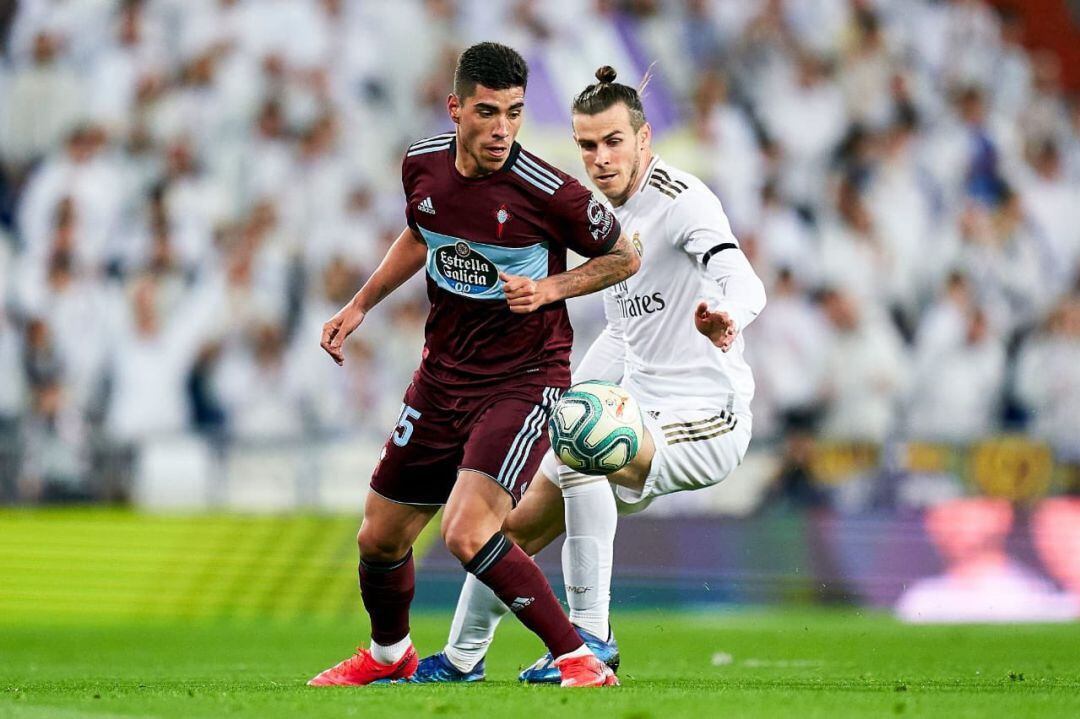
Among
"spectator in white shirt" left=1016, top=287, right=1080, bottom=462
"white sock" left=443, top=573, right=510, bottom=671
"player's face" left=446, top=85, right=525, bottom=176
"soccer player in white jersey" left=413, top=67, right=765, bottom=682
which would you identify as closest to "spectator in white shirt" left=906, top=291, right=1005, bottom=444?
"spectator in white shirt" left=1016, top=287, right=1080, bottom=462

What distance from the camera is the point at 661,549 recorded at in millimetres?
11922

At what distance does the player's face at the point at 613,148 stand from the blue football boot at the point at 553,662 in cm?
177

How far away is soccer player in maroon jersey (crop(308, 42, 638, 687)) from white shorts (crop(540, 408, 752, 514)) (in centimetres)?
52

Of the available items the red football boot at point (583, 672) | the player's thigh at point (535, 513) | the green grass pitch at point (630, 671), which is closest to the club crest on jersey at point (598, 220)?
the player's thigh at point (535, 513)

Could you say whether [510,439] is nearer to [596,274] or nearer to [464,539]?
[464,539]

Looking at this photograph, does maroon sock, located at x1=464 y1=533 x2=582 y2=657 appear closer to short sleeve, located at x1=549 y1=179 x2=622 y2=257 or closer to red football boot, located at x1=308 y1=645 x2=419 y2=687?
red football boot, located at x1=308 y1=645 x2=419 y2=687

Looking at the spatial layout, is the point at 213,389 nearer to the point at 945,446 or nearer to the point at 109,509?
the point at 109,509

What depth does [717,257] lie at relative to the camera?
693cm

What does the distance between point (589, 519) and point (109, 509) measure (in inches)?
231

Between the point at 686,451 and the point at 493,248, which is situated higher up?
the point at 493,248

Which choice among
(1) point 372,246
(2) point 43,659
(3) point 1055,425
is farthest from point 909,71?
(2) point 43,659

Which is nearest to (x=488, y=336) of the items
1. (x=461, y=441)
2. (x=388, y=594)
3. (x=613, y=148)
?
(x=461, y=441)

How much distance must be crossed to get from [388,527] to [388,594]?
0.31 meters

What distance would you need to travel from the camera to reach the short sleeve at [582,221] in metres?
6.43
